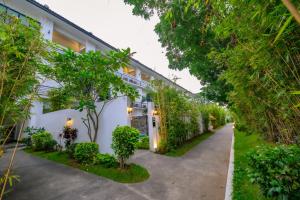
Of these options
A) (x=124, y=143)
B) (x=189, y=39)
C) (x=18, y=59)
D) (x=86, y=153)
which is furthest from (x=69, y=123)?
(x=189, y=39)

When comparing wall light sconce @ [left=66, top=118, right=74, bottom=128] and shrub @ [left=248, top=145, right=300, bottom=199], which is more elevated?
wall light sconce @ [left=66, top=118, right=74, bottom=128]

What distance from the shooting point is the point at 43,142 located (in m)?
8.49

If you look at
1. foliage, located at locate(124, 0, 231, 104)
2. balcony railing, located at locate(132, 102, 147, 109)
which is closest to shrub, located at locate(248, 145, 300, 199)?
foliage, located at locate(124, 0, 231, 104)

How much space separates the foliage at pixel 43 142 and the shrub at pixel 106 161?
4434 millimetres

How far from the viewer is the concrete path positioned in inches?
144

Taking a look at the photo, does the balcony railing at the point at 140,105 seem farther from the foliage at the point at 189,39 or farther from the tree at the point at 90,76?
the tree at the point at 90,76

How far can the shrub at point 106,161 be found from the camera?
5434mm

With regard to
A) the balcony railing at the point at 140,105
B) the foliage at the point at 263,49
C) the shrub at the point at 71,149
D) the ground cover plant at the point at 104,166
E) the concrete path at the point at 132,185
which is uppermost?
the balcony railing at the point at 140,105

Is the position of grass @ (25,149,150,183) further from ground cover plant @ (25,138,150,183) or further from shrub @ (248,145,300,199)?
shrub @ (248,145,300,199)

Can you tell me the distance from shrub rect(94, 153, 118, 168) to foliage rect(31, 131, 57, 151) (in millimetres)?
4434

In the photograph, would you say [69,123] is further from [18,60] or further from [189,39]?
[189,39]

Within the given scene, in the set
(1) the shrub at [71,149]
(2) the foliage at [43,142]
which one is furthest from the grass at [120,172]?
(2) the foliage at [43,142]

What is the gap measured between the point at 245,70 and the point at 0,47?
142 inches

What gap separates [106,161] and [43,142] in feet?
16.9
